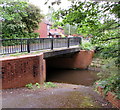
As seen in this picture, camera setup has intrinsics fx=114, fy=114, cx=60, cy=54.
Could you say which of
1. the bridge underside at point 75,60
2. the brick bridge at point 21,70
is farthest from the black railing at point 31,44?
the bridge underside at point 75,60

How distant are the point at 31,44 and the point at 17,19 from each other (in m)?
6.10

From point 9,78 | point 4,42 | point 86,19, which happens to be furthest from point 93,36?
point 4,42

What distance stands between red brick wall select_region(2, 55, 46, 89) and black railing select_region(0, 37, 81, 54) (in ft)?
4.50

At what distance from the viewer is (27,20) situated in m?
14.4

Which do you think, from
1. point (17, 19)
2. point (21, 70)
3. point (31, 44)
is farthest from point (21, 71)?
point (17, 19)

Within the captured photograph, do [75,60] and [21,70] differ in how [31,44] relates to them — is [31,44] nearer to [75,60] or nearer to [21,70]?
[21,70]

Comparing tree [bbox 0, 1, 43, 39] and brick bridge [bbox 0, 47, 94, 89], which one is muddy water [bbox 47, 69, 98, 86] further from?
tree [bbox 0, 1, 43, 39]

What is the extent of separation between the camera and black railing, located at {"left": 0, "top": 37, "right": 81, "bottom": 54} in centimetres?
607

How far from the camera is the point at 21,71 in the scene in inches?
202

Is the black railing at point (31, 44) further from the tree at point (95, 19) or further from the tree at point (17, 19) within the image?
the tree at point (17, 19)

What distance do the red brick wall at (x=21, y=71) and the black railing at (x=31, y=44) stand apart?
54.0 inches

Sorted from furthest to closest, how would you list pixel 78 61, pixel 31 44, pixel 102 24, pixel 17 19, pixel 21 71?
pixel 78 61 < pixel 17 19 < pixel 31 44 < pixel 21 71 < pixel 102 24

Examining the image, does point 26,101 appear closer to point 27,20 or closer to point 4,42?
point 4,42

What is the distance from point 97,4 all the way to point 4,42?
4763mm
